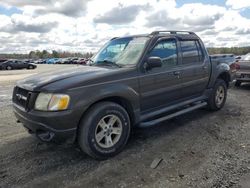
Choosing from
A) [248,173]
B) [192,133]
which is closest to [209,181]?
[248,173]

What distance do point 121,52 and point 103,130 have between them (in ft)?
5.30

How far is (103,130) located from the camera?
398cm

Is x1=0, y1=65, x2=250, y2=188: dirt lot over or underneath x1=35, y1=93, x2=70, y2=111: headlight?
underneath

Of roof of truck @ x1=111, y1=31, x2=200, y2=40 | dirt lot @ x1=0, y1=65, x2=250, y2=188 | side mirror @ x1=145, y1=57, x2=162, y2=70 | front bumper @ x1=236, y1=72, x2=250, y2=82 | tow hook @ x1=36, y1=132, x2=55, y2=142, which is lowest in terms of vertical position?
dirt lot @ x1=0, y1=65, x2=250, y2=188

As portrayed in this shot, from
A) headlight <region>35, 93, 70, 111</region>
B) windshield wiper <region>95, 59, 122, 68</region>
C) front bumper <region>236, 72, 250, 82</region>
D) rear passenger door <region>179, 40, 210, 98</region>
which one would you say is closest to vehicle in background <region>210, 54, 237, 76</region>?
rear passenger door <region>179, 40, 210, 98</region>

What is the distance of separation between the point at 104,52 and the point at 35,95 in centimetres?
200

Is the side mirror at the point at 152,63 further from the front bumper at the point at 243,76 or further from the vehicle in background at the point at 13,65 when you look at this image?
the vehicle in background at the point at 13,65

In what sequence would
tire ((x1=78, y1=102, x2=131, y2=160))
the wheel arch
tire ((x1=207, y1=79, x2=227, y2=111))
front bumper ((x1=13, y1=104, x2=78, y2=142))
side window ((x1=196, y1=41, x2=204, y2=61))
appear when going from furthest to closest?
the wheel arch < tire ((x1=207, y1=79, x2=227, y2=111)) < side window ((x1=196, y1=41, x2=204, y2=61)) < tire ((x1=78, y1=102, x2=131, y2=160)) < front bumper ((x1=13, y1=104, x2=78, y2=142))

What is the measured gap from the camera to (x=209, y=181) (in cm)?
328

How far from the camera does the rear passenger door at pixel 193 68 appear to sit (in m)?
5.34

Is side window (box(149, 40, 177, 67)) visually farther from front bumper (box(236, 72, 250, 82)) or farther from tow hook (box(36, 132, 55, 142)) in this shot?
front bumper (box(236, 72, 250, 82))

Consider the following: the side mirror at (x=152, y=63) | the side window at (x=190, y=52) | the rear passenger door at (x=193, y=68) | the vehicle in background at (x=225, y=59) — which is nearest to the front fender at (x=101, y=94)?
the side mirror at (x=152, y=63)

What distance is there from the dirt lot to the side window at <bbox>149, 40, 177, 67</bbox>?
1.37 meters

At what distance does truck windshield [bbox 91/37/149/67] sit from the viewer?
457 centimetres
